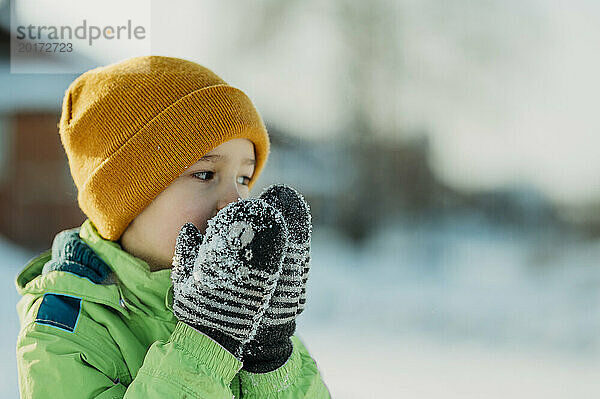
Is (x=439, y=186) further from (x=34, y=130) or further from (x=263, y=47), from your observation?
(x=34, y=130)

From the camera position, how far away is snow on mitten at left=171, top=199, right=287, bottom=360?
0.75m

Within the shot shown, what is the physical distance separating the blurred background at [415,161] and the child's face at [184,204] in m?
1.83

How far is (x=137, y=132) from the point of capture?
938 mm

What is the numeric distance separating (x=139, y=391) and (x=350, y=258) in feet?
11.2

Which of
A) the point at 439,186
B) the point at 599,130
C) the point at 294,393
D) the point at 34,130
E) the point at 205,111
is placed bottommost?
the point at 439,186

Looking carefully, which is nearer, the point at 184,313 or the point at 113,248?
the point at 184,313

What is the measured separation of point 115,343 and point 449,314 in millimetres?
2709

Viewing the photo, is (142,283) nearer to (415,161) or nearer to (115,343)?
(115,343)

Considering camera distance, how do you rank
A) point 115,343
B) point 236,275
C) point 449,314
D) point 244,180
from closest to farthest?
point 236,275 < point 115,343 < point 244,180 < point 449,314

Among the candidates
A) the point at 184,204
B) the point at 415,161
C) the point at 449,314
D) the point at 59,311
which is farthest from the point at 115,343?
the point at 415,161

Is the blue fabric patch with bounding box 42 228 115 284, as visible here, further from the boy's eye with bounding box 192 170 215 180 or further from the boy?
the boy's eye with bounding box 192 170 215 180

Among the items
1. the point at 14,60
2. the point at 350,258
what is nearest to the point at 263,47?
the point at 350,258

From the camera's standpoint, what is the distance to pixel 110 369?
0.84 m

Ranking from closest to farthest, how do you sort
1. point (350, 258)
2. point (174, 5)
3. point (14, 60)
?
point (14, 60) → point (174, 5) → point (350, 258)
